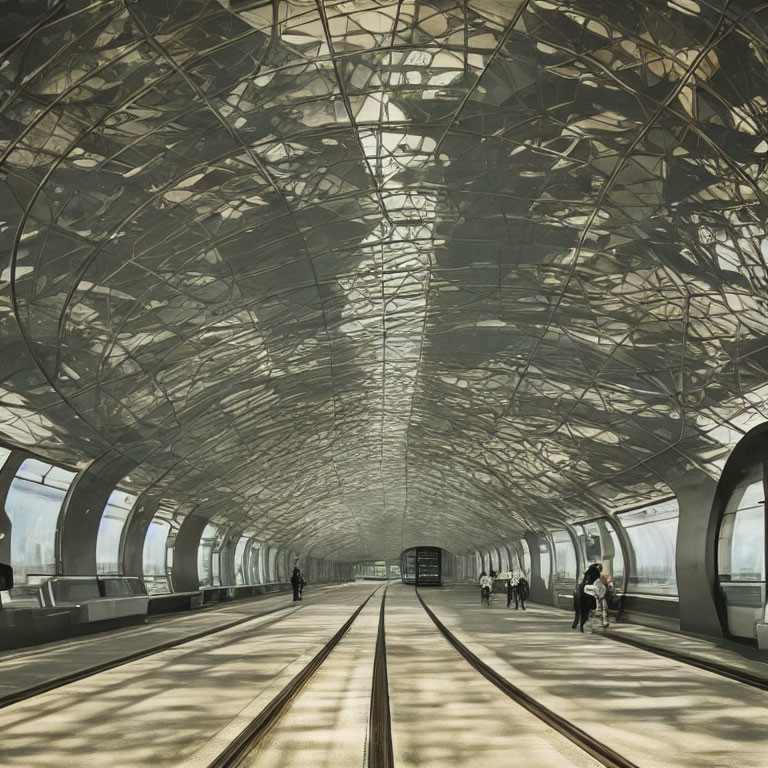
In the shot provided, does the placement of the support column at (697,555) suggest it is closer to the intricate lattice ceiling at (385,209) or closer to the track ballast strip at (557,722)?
the intricate lattice ceiling at (385,209)

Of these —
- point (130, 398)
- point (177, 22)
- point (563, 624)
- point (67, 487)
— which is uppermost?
point (177, 22)

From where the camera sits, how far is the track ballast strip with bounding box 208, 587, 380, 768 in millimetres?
9016

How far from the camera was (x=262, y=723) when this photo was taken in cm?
1112

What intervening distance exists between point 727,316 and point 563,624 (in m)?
15.4

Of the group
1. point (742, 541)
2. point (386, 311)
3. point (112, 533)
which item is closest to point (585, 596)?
point (742, 541)

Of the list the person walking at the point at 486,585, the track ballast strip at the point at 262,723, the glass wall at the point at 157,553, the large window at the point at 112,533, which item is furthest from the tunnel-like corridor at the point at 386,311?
the glass wall at the point at 157,553

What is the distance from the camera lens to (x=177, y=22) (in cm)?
1351

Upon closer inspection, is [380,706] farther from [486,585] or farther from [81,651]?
[486,585]

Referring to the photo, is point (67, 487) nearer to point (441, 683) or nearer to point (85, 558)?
point (85, 558)

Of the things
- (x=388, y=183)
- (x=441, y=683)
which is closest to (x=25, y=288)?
(x=388, y=183)

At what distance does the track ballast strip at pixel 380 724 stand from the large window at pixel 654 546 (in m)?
18.9

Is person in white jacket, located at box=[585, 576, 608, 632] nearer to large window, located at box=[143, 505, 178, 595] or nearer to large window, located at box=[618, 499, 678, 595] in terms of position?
large window, located at box=[618, 499, 678, 595]

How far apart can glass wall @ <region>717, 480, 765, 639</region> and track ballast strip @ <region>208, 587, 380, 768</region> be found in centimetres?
1087

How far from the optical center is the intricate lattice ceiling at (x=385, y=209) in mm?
14086
